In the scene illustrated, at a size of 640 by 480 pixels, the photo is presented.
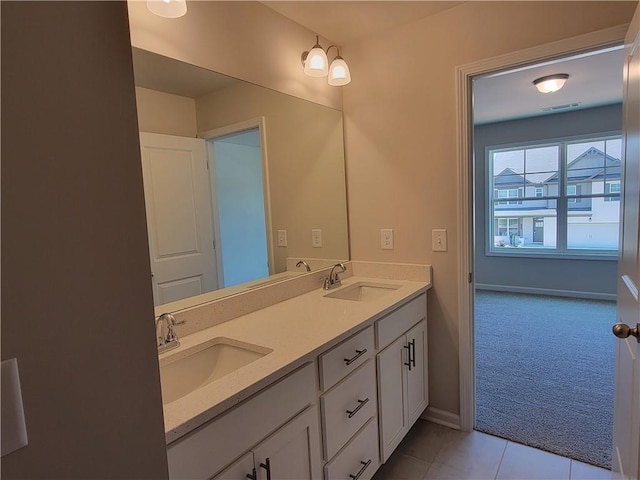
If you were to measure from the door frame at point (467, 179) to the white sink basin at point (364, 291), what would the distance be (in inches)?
16.1

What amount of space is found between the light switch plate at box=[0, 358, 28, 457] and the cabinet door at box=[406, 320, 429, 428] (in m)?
1.78

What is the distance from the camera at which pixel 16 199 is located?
436 mm

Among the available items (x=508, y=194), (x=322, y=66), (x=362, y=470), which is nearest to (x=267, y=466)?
(x=362, y=470)

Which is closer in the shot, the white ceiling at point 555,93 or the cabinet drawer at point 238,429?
the cabinet drawer at point 238,429

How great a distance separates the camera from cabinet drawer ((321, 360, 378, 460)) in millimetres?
1395

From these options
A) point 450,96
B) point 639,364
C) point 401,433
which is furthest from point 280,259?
point 639,364

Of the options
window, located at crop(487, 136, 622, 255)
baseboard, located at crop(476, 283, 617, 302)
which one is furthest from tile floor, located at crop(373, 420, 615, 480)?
window, located at crop(487, 136, 622, 255)

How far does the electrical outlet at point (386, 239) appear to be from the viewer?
2348 millimetres

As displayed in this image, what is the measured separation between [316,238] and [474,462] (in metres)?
1.49

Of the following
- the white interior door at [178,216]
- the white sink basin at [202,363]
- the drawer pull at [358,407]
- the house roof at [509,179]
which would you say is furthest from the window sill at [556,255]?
the white sink basin at [202,363]

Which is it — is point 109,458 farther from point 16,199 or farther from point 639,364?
point 639,364

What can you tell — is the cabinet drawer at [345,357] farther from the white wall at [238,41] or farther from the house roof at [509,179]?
the house roof at [509,179]

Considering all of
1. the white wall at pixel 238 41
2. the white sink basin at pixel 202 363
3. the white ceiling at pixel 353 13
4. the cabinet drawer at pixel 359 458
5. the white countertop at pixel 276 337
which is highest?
the white ceiling at pixel 353 13

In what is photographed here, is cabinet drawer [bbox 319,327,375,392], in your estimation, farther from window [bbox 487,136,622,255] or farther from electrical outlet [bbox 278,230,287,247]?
window [bbox 487,136,622,255]
